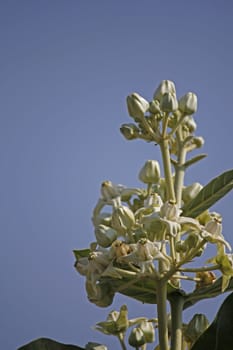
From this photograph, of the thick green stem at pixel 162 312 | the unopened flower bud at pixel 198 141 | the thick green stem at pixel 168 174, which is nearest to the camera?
the thick green stem at pixel 162 312

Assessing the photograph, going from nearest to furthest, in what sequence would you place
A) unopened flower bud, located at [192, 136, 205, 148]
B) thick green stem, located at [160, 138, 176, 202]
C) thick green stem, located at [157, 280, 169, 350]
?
thick green stem, located at [157, 280, 169, 350] < thick green stem, located at [160, 138, 176, 202] < unopened flower bud, located at [192, 136, 205, 148]

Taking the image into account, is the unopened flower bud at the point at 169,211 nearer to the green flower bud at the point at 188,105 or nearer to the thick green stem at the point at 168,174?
the thick green stem at the point at 168,174

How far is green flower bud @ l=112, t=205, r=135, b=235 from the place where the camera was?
0.84m

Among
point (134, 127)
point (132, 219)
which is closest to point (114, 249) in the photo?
point (132, 219)

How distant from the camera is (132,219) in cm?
84

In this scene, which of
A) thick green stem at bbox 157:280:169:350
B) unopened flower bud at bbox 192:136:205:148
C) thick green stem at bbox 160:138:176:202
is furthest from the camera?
unopened flower bud at bbox 192:136:205:148

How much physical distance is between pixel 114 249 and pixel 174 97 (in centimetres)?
29

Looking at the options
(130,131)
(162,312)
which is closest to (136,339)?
(162,312)

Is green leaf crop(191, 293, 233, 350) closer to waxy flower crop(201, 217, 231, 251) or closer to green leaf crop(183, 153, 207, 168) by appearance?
waxy flower crop(201, 217, 231, 251)

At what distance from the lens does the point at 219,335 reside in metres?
0.81

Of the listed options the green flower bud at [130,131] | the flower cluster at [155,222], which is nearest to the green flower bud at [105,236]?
the flower cluster at [155,222]

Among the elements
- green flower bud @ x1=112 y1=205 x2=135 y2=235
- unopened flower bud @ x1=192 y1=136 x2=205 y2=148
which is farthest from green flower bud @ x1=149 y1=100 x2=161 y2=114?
green flower bud @ x1=112 y1=205 x2=135 y2=235

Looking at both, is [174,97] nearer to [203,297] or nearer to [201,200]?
[201,200]

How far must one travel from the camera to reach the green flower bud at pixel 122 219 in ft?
2.74
